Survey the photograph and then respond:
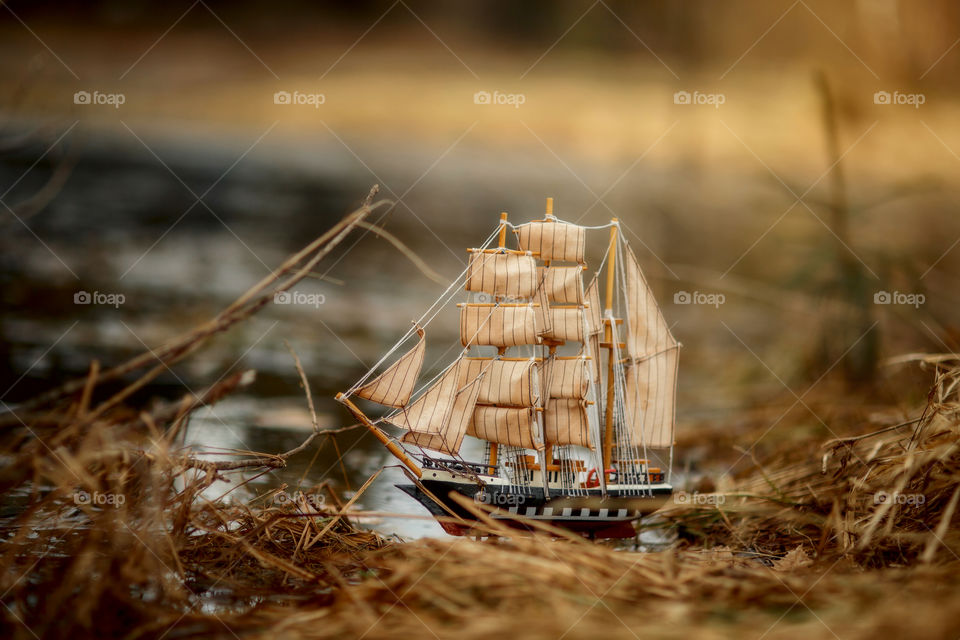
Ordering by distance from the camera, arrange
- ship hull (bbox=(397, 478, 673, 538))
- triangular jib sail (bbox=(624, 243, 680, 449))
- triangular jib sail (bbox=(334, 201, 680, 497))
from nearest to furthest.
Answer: ship hull (bbox=(397, 478, 673, 538))
triangular jib sail (bbox=(334, 201, 680, 497))
triangular jib sail (bbox=(624, 243, 680, 449))

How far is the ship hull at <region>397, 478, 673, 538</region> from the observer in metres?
1.81

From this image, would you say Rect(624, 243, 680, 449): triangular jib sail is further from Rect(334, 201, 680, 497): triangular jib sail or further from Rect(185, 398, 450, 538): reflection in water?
Rect(185, 398, 450, 538): reflection in water

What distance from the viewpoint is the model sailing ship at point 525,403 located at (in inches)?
72.9

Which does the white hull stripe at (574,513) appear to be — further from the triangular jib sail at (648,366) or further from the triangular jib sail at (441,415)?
the triangular jib sail at (648,366)

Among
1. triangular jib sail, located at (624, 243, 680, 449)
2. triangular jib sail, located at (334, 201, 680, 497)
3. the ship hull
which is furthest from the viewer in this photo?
triangular jib sail, located at (624, 243, 680, 449)

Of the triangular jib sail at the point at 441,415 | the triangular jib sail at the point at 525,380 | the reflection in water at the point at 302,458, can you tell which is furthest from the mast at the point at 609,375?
the reflection in water at the point at 302,458

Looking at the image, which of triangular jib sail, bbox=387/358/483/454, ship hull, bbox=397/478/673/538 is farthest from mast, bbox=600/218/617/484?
triangular jib sail, bbox=387/358/483/454

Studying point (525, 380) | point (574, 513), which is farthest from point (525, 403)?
point (574, 513)

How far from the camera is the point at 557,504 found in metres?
1.86

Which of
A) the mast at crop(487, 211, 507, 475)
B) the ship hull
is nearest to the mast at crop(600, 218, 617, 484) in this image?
the ship hull

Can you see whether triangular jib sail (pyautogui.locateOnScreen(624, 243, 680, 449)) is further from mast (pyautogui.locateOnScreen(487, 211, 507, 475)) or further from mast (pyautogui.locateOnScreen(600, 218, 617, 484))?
mast (pyautogui.locateOnScreen(487, 211, 507, 475))

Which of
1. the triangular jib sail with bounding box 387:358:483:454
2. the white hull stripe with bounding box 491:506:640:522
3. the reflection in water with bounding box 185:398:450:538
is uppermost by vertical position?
the triangular jib sail with bounding box 387:358:483:454

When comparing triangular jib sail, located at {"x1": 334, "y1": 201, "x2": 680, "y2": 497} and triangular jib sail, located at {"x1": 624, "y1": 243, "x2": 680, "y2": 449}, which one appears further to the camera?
triangular jib sail, located at {"x1": 624, "y1": 243, "x2": 680, "y2": 449}

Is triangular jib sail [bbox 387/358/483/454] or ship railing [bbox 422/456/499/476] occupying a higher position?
Answer: triangular jib sail [bbox 387/358/483/454]
